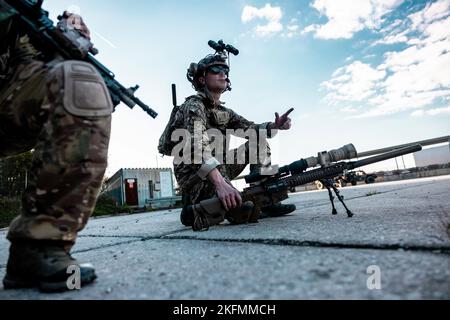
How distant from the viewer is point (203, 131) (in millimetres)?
2105

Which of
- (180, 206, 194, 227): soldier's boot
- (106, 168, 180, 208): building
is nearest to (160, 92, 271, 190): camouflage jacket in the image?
(180, 206, 194, 227): soldier's boot

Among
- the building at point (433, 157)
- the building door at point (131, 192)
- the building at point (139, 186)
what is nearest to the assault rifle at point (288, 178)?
the building at point (433, 157)

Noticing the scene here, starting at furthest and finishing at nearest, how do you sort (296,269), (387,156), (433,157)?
(433,157)
(387,156)
(296,269)

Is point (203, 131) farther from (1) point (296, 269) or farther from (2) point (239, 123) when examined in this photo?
(1) point (296, 269)

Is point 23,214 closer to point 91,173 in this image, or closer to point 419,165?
point 91,173

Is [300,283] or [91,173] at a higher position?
[91,173]

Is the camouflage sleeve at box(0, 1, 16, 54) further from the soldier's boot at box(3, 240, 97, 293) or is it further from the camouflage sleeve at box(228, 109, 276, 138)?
the camouflage sleeve at box(228, 109, 276, 138)

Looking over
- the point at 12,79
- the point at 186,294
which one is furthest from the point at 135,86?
the point at 186,294

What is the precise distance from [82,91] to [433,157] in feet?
49.4

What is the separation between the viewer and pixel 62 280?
83 cm

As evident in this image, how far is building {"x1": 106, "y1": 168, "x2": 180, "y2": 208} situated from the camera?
51.2 ft

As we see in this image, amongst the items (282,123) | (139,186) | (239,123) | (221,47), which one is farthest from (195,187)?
(139,186)

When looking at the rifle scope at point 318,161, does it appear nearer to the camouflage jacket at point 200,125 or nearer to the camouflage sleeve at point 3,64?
the camouflage jacket at point 200,125

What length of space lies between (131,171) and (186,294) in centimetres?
1632
